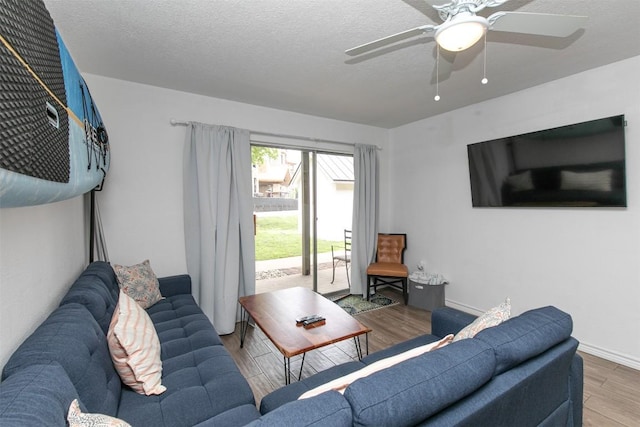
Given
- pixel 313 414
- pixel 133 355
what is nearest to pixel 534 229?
pixel 313 414

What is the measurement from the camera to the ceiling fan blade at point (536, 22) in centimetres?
132

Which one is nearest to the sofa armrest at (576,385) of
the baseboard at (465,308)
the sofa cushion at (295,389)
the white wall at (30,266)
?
the sofa cushion at (295,389)

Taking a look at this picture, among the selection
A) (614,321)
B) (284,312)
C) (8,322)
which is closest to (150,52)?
(8,322)

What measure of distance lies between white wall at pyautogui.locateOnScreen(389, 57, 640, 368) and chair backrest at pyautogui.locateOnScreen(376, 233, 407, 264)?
0.51 ft

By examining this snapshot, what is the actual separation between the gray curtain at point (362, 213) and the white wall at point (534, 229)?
0.56 m

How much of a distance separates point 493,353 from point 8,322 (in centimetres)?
193

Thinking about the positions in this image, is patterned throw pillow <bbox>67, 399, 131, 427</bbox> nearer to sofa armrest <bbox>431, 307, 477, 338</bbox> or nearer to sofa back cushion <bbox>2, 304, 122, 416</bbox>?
sofa back cushion <bbox>2, 304, 122, 416</bbox>

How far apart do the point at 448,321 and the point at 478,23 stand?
1771mm

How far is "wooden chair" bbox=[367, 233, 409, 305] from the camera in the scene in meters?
3.96

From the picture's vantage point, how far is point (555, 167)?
2.69 metres

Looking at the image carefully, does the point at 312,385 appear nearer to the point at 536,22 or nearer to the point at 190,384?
the point at 190,384

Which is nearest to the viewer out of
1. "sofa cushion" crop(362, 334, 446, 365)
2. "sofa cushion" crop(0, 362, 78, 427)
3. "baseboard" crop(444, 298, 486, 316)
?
"sofa cushion" crop(0, 362, 78, 427)

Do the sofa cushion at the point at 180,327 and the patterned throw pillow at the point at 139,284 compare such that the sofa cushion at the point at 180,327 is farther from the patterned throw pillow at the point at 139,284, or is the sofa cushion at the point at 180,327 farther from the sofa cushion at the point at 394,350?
the sofa cushion at the point at 394,350

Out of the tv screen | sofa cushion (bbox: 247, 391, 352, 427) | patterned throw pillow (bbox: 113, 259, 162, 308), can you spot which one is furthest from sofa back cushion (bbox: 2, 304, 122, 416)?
the tv screen
